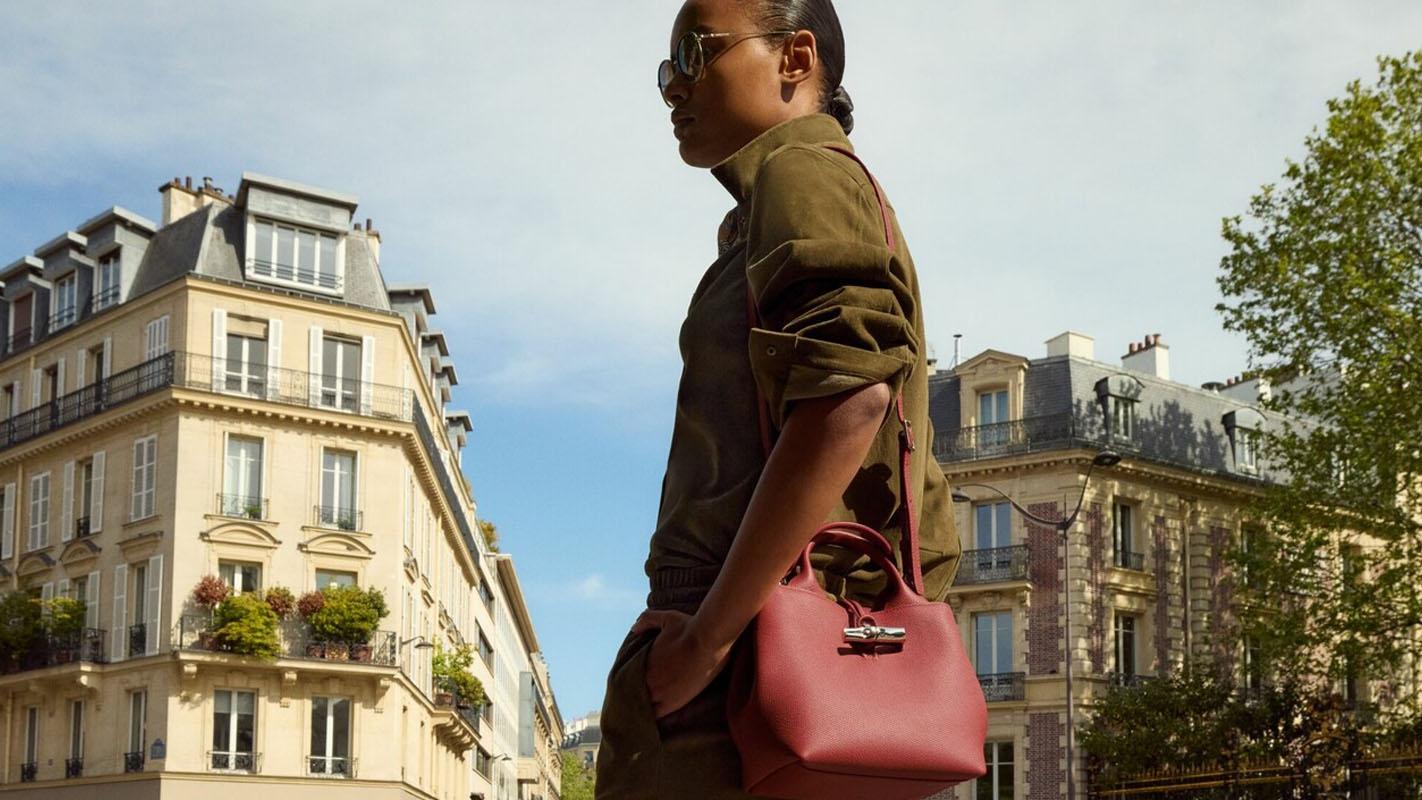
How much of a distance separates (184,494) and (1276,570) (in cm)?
2817

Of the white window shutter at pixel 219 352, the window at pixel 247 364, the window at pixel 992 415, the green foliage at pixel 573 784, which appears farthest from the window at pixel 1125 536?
the green foliage at pixel 573 784

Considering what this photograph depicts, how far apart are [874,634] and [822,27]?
3.65ft

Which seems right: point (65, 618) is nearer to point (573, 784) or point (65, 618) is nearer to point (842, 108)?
point (842, 108)

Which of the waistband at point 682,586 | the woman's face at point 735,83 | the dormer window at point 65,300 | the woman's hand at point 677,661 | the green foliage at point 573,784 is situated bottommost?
the green foliage at point 573,784

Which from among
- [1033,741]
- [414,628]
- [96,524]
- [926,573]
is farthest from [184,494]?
[926,573]

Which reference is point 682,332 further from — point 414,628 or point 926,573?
point 414,628

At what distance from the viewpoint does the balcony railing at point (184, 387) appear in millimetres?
47188

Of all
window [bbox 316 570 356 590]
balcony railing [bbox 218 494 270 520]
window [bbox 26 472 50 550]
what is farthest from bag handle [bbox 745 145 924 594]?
window [bbox 26 472 50 550]

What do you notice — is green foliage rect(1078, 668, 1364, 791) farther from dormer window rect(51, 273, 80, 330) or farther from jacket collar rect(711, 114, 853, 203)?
dormer window rect(51, 273, 80, 330)

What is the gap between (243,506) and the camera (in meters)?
47.5

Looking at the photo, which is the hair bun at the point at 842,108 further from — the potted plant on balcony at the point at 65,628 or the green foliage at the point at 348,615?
the potted plant on balcony at the point at 65,628

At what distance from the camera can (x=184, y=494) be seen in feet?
152

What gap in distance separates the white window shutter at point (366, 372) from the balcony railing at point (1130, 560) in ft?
71.7

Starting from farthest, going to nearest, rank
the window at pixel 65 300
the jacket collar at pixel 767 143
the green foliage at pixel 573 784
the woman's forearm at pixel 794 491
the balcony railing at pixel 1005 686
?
1. the green foliage at pixel 573 784
2. the window at pixel 65 300
3. the balcony railing at pixel 1005 686
4. the jacket collar at pixel 767 143
5. the woman's forearm at pixel 794 491
